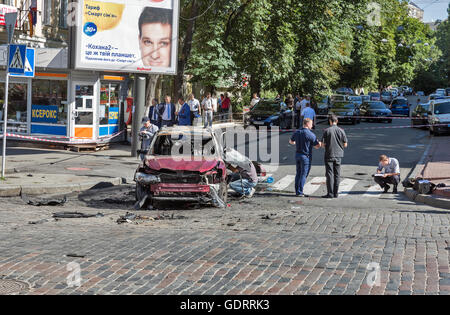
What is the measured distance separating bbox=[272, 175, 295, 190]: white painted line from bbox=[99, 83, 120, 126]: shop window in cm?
846

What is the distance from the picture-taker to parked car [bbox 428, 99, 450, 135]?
31.8 meters

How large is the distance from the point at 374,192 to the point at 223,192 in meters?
4.71

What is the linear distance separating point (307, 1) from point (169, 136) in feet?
75.2

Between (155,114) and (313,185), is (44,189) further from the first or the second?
(155,114)

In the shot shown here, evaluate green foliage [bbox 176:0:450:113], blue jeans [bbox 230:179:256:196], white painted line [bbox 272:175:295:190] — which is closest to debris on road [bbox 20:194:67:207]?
blue jeans [bbox 230:179:256:196]

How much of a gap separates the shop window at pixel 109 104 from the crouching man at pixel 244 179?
34.4 feet

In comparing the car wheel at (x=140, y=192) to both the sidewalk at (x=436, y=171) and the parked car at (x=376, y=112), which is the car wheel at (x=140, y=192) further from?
the parked car at (x=376, y=112)

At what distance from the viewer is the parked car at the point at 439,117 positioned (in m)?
31.8

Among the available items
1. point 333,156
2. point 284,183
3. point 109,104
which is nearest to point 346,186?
point 284,183

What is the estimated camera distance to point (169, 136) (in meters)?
13.9

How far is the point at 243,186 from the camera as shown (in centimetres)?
1430

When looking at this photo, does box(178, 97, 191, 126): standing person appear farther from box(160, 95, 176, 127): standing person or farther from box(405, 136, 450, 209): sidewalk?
box(405, 136, 450, 209): sidewalk

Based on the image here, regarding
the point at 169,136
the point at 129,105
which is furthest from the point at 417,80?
the point at 169,136
